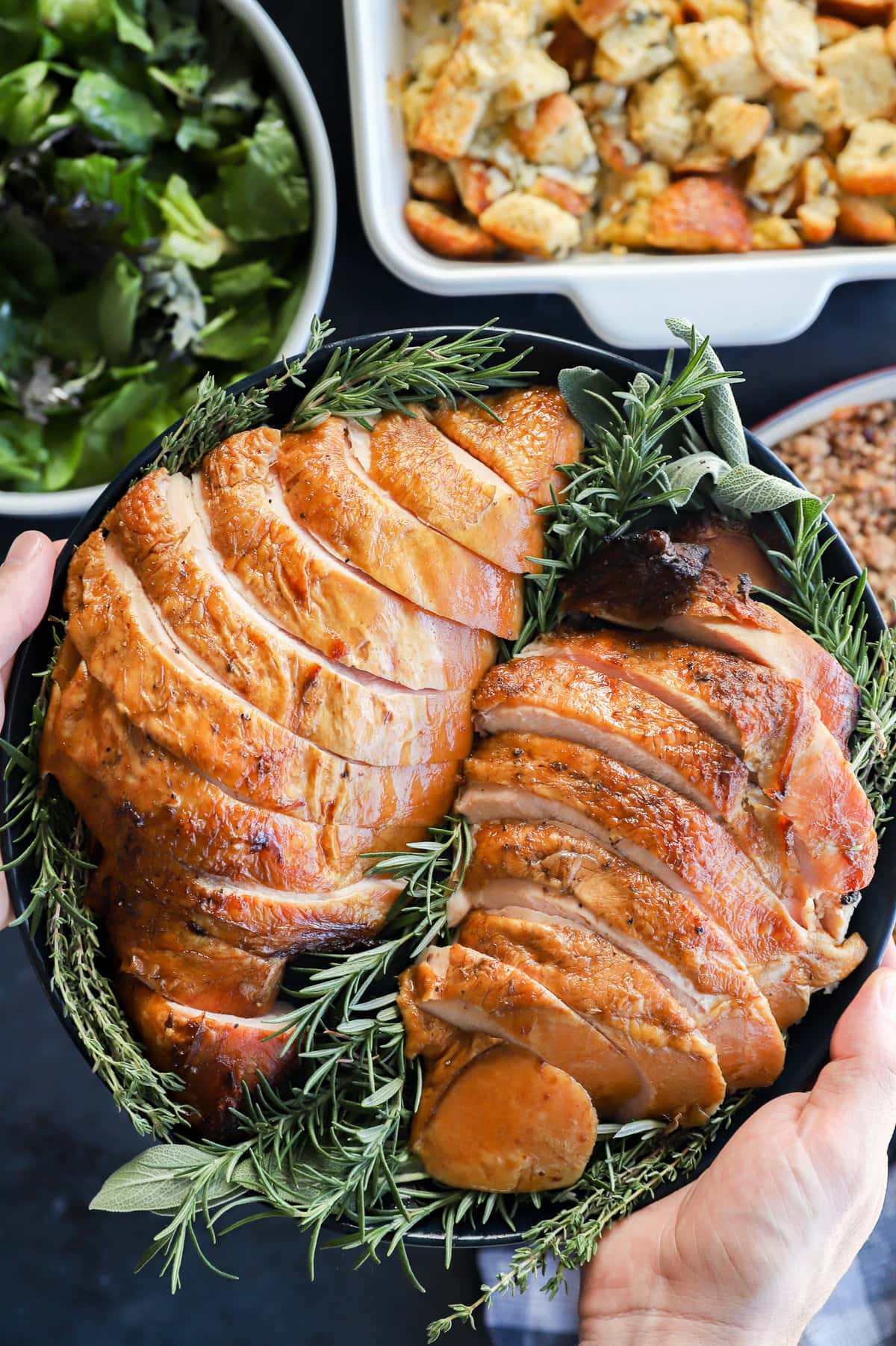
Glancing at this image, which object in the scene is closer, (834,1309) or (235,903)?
(235,903)

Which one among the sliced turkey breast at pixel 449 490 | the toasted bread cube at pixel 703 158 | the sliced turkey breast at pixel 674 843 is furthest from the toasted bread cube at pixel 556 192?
the sliced turkey breast at pixel 674 843

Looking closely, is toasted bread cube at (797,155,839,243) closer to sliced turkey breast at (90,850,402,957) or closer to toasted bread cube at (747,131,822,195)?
toasted bread cube at (747,131,822,195)

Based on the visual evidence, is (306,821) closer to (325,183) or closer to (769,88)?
(325,183)

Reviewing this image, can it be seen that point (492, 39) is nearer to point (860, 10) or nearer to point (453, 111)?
point (453, 111)

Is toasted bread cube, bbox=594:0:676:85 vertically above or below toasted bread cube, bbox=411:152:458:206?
above

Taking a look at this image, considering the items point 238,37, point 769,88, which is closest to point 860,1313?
point 769,88

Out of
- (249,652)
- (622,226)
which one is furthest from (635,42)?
(249,652)

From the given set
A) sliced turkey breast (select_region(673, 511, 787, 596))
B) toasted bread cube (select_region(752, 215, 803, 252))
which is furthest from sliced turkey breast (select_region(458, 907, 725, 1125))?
toasted bread cube (select_region(752, 215, 803, 252))
